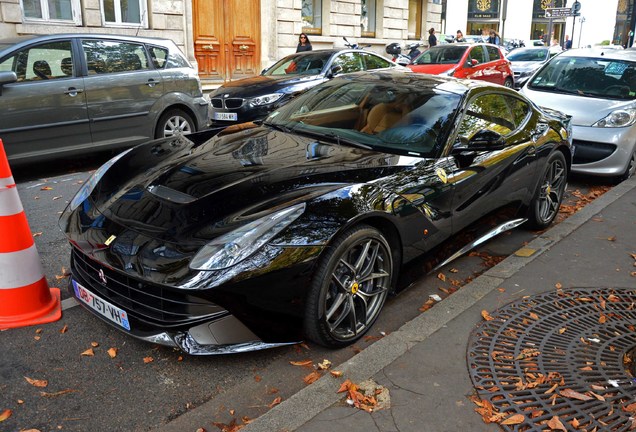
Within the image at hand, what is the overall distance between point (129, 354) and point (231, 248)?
93 centimetres

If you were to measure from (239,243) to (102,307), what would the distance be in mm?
898

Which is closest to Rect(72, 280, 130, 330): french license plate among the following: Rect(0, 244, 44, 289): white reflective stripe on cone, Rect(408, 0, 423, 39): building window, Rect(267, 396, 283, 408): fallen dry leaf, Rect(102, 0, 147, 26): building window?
Rect(0, 244, 44, 289): white reflective stripe on cone

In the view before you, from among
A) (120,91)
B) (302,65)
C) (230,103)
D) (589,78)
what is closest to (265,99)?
(230,103)

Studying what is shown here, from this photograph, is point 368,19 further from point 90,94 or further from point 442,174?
point 442,174

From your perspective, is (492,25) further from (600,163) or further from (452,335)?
(452,335)

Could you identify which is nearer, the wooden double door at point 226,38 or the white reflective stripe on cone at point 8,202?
the white reflective stripe on cone at point 8,202

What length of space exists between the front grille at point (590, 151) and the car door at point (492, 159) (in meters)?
2.39

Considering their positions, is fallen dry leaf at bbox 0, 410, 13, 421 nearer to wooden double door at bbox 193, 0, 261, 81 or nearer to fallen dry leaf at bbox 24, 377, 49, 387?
fallen dry leaf at bbox 24, 377, 49, 387

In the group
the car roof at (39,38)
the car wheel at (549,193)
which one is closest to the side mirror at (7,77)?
the car roof at (39,38)

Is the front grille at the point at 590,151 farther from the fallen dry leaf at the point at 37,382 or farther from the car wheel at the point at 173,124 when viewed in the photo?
the fallen dry leaf at the point at 37,382

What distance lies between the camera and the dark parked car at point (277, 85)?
9547 millimetres

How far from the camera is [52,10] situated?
13305 millimetres

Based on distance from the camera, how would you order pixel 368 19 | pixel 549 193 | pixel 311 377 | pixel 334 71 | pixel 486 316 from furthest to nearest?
pixel 368 19 < pixel 334 71 < pixel 549 193 < pixel 486 316 < pixel 311 377

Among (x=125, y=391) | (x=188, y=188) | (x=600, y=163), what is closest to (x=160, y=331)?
(x=125, y=391)
